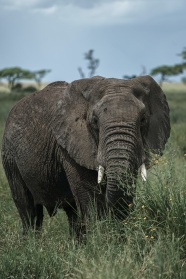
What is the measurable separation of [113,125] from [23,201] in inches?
86.5

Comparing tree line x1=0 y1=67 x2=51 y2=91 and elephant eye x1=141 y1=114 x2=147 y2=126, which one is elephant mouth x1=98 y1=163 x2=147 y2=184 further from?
tree line x1=0 y1=67 x2=51 y2=91

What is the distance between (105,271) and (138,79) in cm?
201

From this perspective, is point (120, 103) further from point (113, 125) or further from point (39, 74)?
point (39, 74)

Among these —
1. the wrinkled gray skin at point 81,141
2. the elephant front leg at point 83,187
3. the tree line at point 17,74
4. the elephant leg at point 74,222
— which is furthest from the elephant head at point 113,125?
the tree line at point 17,74

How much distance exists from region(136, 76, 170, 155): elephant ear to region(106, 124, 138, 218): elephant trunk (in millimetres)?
475

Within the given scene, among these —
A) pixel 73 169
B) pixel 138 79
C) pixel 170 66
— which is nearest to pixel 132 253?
pixel 73 169

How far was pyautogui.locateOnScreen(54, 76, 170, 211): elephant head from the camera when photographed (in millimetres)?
5047

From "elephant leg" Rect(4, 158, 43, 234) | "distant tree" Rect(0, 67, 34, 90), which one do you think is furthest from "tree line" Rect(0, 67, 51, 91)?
"elephant leg" Rect(4, 158, 43, 234)

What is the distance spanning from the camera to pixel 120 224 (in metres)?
5.12

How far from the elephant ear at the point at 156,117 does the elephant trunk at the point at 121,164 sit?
0.47 m

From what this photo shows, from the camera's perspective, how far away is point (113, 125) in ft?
16.9

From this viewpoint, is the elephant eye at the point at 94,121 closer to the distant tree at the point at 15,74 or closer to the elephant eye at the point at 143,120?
the elephant eye at the point at 143,120

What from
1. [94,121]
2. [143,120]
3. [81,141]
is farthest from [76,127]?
[143,120]

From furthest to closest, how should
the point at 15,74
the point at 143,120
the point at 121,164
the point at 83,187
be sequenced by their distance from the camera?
the point at 15,74 → the point at 83,187 → the point at 143,120 → the point at 121,164
